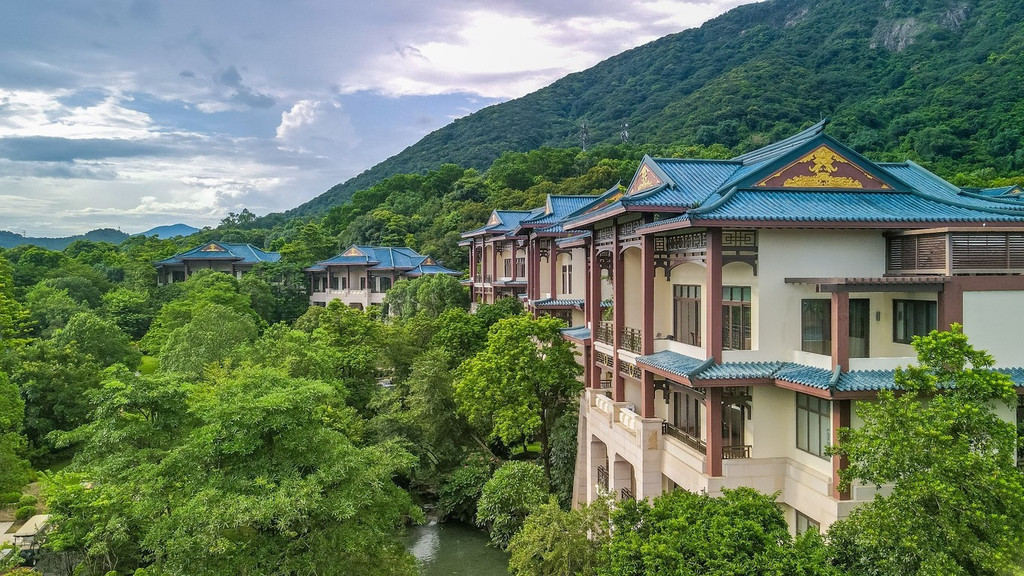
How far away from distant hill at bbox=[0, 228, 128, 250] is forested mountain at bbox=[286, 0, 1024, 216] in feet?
141

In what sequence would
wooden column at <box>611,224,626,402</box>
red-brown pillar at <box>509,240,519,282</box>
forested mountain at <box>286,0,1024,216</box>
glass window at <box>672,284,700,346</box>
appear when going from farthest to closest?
1. forested mountain at <box>286,0,1024,216</box>
2. red-brown pillar at <box>509,240,519,282</box>
3. wooden column at <box>611,224,626,402</box>
4. glass window at <box>672,284,700,346</box>

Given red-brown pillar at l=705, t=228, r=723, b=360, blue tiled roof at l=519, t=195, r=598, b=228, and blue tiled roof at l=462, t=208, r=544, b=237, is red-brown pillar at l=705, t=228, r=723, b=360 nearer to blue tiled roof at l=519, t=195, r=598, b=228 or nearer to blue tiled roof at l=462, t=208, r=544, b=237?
blue tiled roof at l=519, t=195, r=598, b=228

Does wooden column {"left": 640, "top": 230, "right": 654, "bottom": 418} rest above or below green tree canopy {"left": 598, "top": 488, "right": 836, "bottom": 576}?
above

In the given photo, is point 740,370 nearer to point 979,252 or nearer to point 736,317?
point 736,317

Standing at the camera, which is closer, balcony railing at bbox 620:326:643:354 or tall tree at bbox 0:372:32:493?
balcony railing at bbox 620:326:643:354

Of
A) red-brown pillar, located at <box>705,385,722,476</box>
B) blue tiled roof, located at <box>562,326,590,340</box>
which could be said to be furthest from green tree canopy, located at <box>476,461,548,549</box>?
red-brown pillar, located at <box>705,385,722,476</box>

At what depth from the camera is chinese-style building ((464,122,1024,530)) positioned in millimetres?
12320

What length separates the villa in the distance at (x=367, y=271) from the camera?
5306 centimetres

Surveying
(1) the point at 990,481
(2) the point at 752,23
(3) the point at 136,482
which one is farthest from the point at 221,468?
(2) the point at 752,23

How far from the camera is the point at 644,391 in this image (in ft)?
54.5

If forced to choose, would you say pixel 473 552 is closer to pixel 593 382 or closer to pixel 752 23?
pixel 593 382

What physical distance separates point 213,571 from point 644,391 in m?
10.6

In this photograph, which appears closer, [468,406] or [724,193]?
[724,193]

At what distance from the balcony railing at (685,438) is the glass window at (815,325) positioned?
310 centimetres
